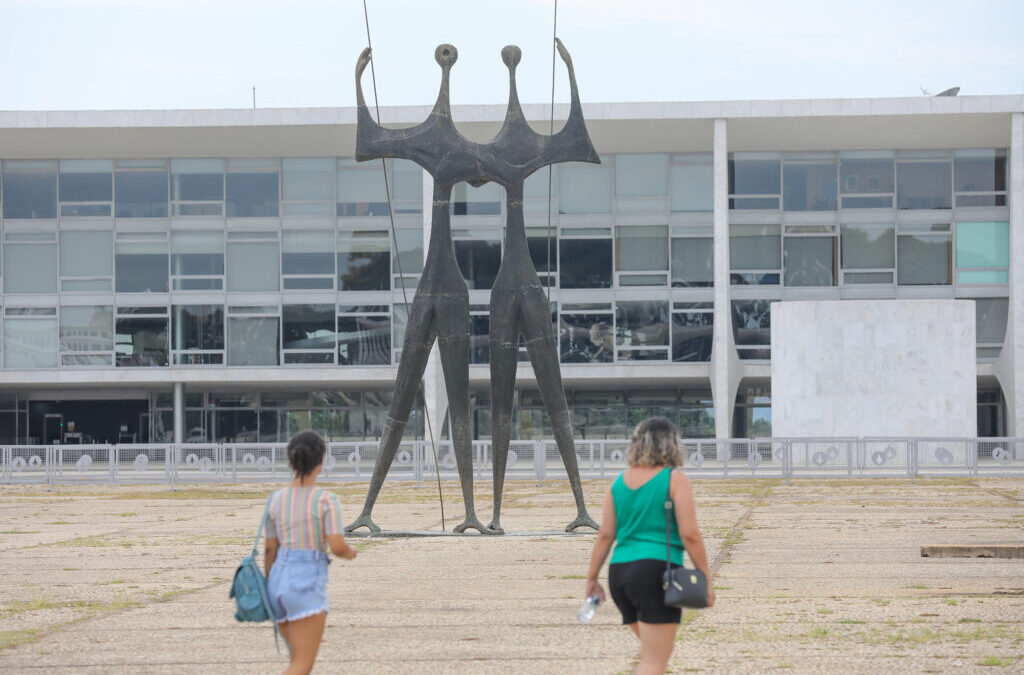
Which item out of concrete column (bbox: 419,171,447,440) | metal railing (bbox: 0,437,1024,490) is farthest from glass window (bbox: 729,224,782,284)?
metal railing (bbox: 0,437,1024,490)

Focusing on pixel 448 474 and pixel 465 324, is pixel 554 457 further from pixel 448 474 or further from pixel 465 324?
pixel 465 324

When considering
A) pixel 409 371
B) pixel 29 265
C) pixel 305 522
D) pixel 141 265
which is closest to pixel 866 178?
pixel 141 265

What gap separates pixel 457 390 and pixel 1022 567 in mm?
6554

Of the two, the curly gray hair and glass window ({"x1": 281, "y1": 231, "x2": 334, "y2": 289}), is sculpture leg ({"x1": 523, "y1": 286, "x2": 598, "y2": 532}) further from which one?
glass window ({"x1": 281, "y1": 231, "x2": 334, "y2": 289})

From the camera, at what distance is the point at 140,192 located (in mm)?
42938

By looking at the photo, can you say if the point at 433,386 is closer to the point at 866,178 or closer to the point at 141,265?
the point at 141,265

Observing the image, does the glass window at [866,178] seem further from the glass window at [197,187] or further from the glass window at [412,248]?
the glass window at [197,187]

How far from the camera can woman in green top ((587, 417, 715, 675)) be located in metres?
5.84

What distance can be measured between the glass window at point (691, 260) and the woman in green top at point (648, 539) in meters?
36.7

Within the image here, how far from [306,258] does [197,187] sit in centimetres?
418

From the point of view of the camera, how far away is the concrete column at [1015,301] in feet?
129

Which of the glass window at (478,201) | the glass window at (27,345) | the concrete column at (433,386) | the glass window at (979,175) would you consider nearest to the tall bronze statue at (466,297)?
the concrete column at (433,386)

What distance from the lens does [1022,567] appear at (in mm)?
12289

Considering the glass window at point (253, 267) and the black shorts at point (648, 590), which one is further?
the glass window at point (253, 267)
